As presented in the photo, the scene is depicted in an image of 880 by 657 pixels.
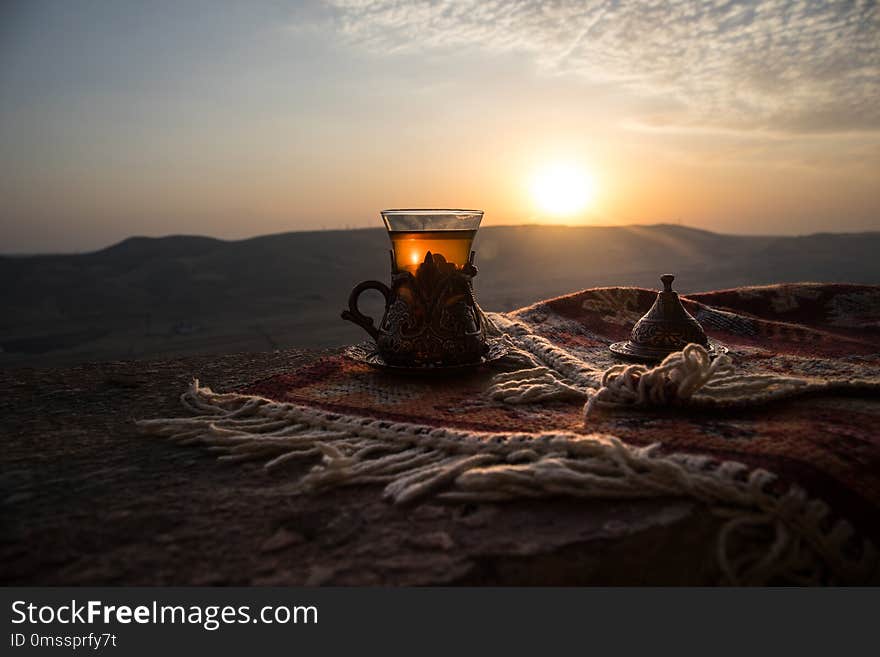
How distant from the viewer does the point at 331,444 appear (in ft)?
2.85

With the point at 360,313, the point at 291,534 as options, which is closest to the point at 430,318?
the point at 360,313

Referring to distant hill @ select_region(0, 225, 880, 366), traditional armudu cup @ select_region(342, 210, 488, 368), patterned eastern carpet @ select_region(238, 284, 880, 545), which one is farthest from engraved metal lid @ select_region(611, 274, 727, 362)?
distant hill @ select_region(0, 225, 880, 366)

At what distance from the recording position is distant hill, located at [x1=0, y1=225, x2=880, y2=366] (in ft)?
42.7

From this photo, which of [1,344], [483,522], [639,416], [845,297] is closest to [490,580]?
[483,522]

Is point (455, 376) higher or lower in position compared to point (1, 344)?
higher

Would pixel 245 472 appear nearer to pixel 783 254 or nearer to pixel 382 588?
pixel 382 588

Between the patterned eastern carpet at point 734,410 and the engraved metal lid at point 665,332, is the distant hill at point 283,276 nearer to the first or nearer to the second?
the patterned eastern carpet at point 734,410

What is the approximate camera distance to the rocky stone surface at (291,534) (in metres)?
0.58

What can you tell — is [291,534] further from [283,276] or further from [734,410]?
[283,276]

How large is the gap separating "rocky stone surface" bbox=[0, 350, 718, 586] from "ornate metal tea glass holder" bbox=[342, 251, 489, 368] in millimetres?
474

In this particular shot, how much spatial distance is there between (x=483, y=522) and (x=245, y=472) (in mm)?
374

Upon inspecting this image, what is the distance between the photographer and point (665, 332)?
1.32m

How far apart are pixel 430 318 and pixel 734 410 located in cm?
61

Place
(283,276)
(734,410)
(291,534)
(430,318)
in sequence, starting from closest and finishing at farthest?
(291,534) < (734,410) < (430,318) < (283,276)
